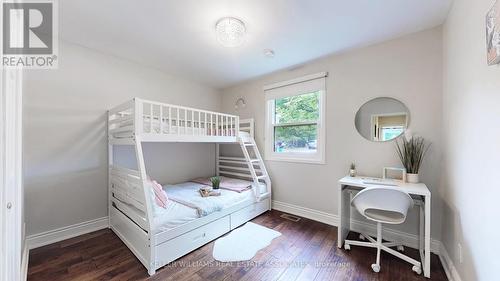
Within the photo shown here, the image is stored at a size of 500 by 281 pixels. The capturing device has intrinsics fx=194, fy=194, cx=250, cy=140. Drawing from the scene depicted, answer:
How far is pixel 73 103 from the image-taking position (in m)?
2.41

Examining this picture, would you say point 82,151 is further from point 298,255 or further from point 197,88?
point 298,255

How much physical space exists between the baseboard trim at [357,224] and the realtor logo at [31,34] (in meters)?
3.33

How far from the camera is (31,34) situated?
208 cm

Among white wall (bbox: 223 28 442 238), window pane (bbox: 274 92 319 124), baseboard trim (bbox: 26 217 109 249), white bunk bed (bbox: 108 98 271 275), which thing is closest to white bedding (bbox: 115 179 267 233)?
white bunk bed (bbox: 108 98 271 275)

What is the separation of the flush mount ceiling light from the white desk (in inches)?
77.0

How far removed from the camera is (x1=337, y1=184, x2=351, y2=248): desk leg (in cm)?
218

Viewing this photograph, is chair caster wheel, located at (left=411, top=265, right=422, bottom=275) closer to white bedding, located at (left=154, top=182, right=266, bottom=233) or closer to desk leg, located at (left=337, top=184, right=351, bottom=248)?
desk leg, located at (left=337, top=184, right=351, bottom=248)

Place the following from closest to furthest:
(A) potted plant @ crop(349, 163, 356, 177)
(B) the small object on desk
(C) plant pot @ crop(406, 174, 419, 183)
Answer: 1. (C) plant pot @ crop(406, 174, 419, 183)
2. (B) the small object on desk
3. (A) potted plant @ crop(349, 163, 356, 177)

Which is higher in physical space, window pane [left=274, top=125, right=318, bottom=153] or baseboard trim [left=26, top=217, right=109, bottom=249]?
window pane [left=274, top=125, right=318, bottom=153]

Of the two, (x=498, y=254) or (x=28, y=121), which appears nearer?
(x=498, y=254)

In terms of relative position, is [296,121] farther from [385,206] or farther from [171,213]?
[171,213]

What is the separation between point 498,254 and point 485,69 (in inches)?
41.5

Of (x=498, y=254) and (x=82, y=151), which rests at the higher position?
(x=82, y=151)

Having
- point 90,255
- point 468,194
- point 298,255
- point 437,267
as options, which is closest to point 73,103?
point 90,255
